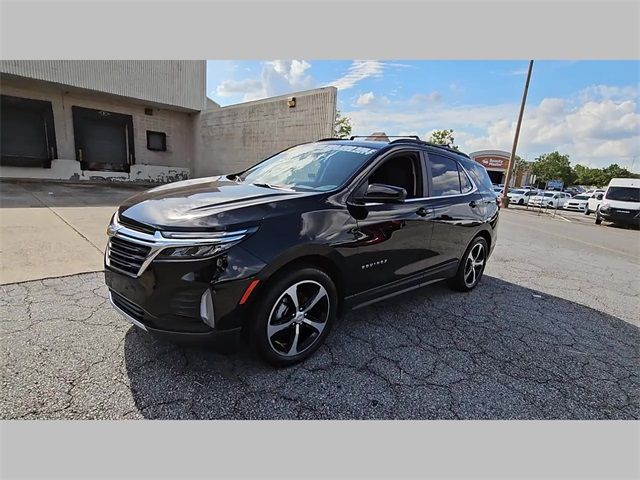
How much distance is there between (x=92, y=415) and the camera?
2.07m

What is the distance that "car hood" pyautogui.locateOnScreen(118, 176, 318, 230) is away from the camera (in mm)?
2223

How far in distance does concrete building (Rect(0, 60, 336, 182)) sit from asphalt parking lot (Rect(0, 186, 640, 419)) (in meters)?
9.00

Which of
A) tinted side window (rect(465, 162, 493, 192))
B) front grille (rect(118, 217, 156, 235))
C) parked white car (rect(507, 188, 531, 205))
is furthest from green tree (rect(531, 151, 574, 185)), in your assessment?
front grille (rect(118, 217, 156, 235))

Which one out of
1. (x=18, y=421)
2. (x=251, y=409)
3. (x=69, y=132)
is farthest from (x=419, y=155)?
(x=69, y=132)

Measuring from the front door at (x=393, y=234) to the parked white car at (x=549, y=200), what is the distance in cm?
2916

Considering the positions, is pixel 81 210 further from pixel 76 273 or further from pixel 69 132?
pixel 69 132

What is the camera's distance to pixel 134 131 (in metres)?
17.2

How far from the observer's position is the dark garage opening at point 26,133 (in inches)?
557

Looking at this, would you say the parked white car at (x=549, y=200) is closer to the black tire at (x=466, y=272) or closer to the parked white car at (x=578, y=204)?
the parked white car at (x=578, y=204)

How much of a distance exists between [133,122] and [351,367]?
60.0ft

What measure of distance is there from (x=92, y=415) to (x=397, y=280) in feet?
8.17

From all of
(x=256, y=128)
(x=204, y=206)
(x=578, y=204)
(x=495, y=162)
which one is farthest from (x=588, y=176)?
(x=204, y=206)

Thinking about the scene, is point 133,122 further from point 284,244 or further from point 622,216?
point 622,216

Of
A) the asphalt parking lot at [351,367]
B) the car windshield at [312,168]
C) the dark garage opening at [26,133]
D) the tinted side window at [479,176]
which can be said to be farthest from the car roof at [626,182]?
the dark garage opening at [26,133]
